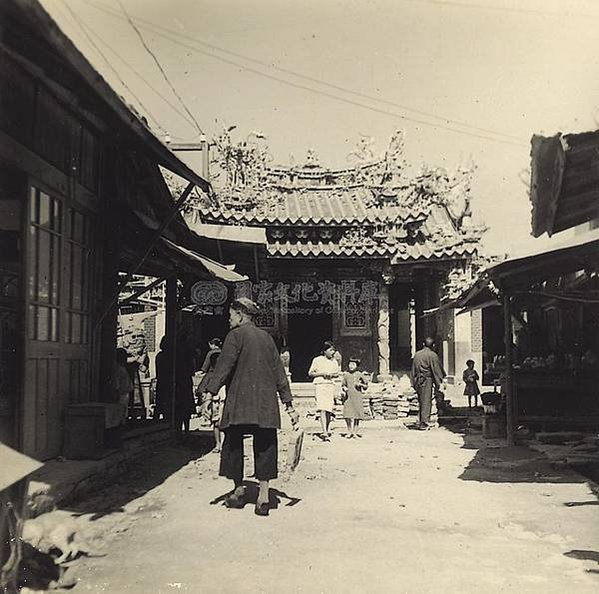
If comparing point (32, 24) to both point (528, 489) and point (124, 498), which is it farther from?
point (528, 489)

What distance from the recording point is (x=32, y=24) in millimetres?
3756

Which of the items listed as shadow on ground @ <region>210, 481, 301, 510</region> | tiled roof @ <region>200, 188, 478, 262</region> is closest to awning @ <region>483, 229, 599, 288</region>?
shadow on ground @ <region>210, 481, 301, 510</region>

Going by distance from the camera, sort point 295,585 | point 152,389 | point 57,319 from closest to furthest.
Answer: point 295,585 < point 57,319 < point 152,389

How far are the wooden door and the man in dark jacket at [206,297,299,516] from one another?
159cm

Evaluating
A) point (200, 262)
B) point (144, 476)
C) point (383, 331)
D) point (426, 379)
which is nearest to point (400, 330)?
point (383, 331)

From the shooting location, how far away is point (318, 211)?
20328mm

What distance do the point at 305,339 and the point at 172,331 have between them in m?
11.3

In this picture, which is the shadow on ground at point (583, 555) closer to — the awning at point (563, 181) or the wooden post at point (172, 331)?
the awning at point (563, 181)

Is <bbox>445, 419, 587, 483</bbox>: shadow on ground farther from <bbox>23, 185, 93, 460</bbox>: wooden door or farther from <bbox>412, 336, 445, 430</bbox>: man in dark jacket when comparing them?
<bbox>23, 185, 93, 460</bbox>: wooden door

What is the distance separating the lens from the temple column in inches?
723

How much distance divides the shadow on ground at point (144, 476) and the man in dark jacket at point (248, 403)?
3.44ft

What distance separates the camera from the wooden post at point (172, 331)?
419 inches

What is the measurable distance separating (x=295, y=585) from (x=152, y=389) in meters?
12.8

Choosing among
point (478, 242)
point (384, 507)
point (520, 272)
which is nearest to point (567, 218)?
point (520, 272)
